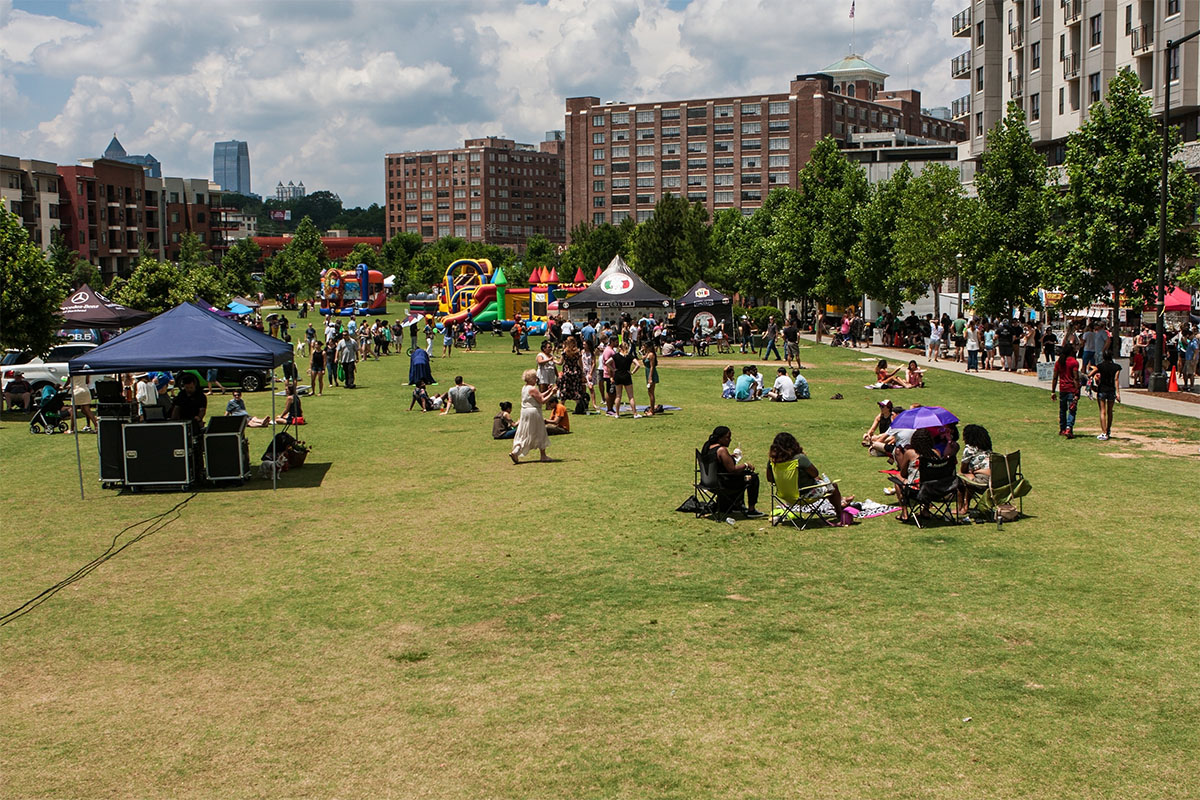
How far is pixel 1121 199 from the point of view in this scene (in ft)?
103

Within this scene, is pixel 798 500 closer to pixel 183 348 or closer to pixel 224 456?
pixel 224 456

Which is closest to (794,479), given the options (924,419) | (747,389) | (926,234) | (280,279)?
(924,419)

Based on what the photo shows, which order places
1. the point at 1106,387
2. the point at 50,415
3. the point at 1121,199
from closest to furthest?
1. the point at 1106,387
2. the point at 50,415
3. the point at 1121,199

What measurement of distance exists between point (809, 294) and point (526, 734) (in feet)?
176

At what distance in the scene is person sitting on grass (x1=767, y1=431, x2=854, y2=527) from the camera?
1346 centimetres

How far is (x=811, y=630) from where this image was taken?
941 centimetres

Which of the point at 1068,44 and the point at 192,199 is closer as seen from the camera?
the point at 1068,44

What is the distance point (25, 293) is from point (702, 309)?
30010mm

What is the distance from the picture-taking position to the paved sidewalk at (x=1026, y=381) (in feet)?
84.2

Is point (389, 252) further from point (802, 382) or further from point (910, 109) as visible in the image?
point (802, 382)

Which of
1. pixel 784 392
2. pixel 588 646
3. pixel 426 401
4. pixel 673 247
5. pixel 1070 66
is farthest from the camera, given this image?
pixel 673 247

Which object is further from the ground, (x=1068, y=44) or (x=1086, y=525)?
(x=1068, y=44)

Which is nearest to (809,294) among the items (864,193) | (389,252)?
(864,193)

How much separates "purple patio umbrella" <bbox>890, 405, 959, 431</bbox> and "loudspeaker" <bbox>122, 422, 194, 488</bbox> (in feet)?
34.0
